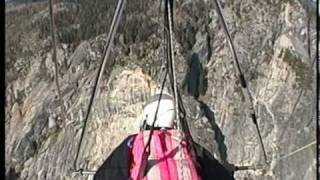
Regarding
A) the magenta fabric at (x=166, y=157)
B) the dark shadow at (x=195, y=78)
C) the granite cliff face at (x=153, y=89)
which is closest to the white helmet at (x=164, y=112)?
the magenta fabric at (x=166, y=157)

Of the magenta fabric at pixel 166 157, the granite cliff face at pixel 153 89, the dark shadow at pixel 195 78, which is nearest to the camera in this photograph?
the magenta fabric at pixel 166 157

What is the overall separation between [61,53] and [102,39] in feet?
0.58

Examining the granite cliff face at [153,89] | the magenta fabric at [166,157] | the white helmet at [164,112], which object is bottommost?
the magenta fabric at [166,157]

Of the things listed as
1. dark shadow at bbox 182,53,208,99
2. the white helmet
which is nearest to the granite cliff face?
dark shadow at bbox 182,53,208,99

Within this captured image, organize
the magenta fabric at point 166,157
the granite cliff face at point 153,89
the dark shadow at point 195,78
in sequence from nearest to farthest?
the magenta fabric at point 166,157, the granite cliff face at point 153,89, the dark shadow at point 195,78

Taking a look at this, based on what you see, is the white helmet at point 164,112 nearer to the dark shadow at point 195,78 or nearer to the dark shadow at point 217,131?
the dark shadow at point 217,131

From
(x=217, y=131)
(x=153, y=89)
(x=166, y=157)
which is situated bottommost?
(x=166, y=157)

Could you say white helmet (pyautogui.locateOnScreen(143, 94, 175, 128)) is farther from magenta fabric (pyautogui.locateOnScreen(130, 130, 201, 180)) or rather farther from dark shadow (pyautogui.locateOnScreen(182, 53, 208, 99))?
dark shadow (pyautogui.locateOnScreen(182, 53, 208, 99))

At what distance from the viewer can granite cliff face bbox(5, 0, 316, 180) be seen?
9.04 ft

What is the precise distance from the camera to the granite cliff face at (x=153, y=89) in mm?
2754

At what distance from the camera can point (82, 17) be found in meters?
3.11

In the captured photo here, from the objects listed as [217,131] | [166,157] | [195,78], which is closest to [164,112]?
[166,157]

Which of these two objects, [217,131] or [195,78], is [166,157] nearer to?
[217,131]

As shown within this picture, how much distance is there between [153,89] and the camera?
9.05 feet
